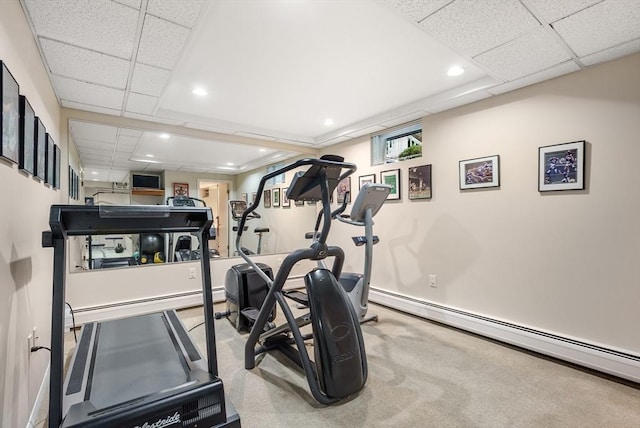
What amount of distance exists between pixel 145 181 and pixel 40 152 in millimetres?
2061

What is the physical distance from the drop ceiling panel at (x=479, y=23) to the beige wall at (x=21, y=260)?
2.12 metres

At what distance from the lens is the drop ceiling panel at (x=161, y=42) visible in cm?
169

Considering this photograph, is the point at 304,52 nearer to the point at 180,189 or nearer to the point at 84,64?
the point at 84,64

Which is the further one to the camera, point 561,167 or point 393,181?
point 393,181

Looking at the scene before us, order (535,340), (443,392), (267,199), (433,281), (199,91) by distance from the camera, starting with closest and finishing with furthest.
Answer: (443,392) → (535,340) → (199,91) → (433,281) → (267,199)

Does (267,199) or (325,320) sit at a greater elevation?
(267,199)

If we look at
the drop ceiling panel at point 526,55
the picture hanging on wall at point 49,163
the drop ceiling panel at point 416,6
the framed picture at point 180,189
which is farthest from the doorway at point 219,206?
the drop ceiling panel at point 526,55

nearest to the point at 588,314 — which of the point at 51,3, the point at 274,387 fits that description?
the point at 274,387

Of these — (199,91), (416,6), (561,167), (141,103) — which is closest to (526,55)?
(561,167)

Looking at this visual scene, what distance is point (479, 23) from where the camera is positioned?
173 centimetres

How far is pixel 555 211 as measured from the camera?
238 cm

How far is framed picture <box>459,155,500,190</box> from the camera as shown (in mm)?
2732

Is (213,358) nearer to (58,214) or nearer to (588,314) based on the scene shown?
(58,214)

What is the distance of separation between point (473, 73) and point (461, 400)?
248 centimetres
